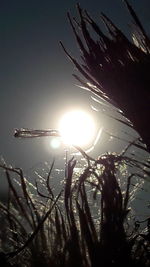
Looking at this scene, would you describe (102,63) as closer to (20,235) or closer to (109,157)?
(109,157)

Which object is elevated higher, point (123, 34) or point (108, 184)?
point (123, 34)

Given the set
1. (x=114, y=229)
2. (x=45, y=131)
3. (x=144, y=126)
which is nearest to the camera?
(x=114, y=229)

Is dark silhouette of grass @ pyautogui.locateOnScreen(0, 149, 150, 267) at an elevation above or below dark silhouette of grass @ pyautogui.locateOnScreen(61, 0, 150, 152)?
below

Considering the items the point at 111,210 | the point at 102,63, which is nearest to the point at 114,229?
the point at 111,210

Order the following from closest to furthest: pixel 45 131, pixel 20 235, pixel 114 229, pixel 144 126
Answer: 1. pixel 114 229
2. pixel 144 126
3. pixel 20 235
4. pixel 45 131

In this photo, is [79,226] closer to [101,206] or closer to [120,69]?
[101,206]

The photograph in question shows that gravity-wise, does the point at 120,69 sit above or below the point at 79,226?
above

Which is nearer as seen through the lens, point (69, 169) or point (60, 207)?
point (69, 169)

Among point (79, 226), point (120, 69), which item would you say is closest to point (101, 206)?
point (79, 226)

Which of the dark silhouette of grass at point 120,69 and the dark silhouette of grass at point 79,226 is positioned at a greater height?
the dark silhouette of grass at point 120,69

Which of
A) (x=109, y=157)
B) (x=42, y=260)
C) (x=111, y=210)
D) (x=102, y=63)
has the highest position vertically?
(x=102, y=63)

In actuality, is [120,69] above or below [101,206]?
above
